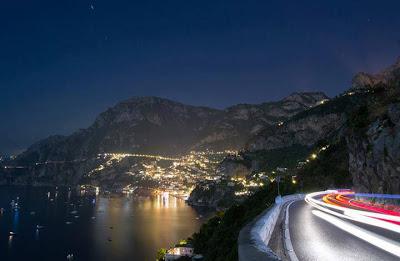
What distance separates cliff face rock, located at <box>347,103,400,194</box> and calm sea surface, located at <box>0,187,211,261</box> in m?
75.6

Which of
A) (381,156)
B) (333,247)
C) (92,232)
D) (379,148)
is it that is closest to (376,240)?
(333,247)

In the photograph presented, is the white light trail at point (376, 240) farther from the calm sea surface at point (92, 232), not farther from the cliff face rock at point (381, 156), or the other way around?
the calm sea surface at point (92, 232)

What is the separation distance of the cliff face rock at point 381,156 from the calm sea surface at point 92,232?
2976 inches

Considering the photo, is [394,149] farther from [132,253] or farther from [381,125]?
[132,253]

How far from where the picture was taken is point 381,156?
28.4 meters

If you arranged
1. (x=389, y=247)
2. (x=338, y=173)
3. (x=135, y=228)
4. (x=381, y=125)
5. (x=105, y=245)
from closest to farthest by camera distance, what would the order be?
1. (x=389, y=247)
2. (x=381, y=125)
3. (x=338, y=173)
4. (x=105, y=245)
5. (x=135, y=228)

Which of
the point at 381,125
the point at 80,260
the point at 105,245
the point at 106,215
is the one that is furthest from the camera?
the point at 106,215

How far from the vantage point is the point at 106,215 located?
178m

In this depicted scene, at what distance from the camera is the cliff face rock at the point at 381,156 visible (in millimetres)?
26297

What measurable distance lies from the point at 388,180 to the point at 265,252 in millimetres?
26746

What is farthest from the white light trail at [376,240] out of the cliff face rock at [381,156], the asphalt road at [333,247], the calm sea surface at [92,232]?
the calm sea surface at [92,232]

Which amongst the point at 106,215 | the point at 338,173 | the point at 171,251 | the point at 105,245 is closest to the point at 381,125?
the point at 338,173

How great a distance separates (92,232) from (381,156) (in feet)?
411

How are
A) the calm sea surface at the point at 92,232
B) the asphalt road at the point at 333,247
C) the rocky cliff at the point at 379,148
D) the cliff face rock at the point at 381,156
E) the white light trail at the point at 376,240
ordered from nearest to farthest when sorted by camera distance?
the asphalt road at the point at 333,247, the white light trail at the point at 376,240, the cliff face rock at the point at 381,156, the rocky cliff at the point at 379,148, the calm sea surface at the point at 92,232
